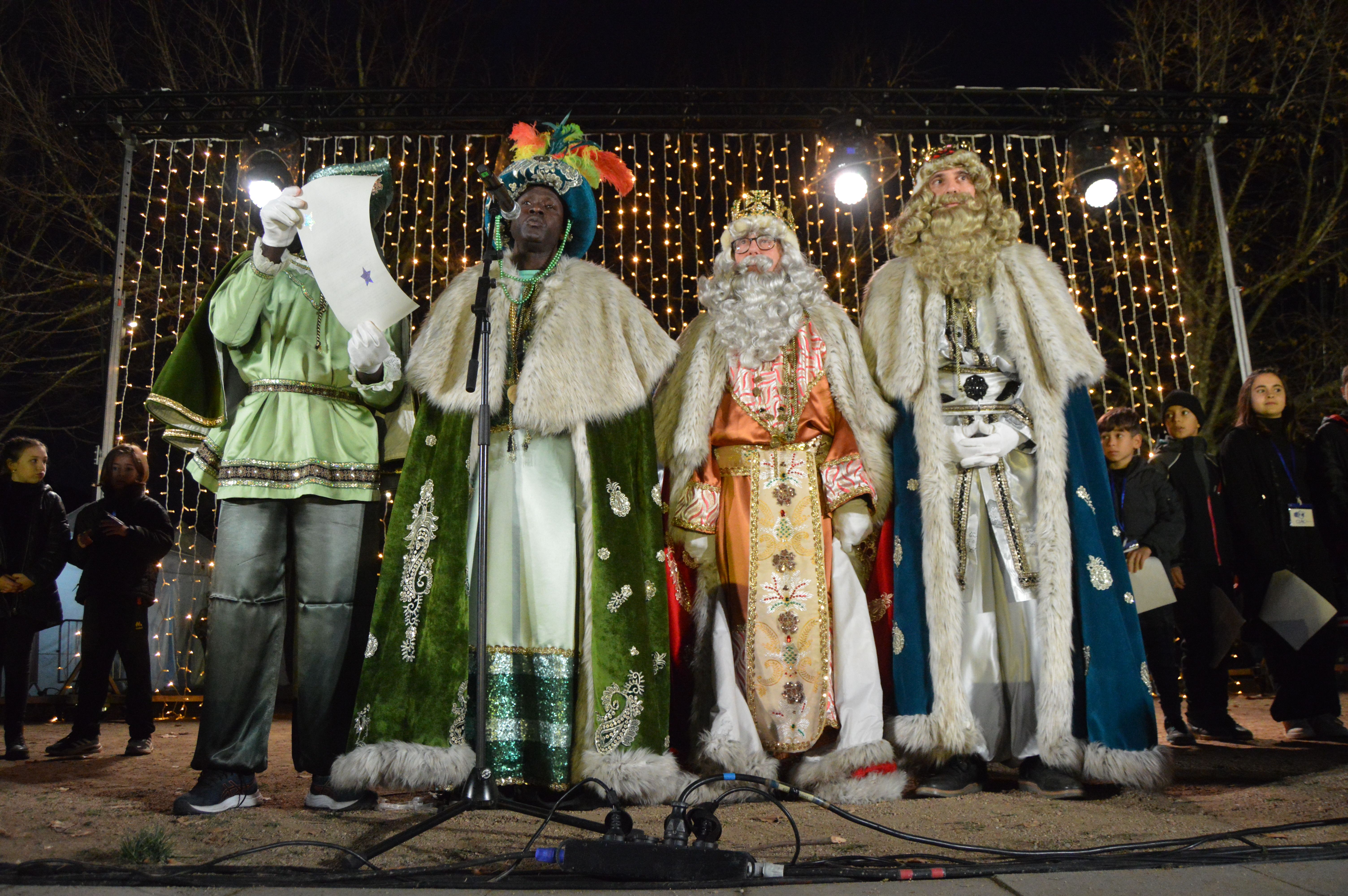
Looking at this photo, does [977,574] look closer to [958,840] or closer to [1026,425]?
[1026,425]

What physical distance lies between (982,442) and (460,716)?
2.16 meters

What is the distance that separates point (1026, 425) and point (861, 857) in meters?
1.97

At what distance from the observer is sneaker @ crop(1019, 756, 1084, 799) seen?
3.15m

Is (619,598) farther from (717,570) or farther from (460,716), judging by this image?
(460,716)

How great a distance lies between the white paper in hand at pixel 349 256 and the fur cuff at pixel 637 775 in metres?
1.58

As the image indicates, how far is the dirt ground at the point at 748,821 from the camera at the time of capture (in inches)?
92.1

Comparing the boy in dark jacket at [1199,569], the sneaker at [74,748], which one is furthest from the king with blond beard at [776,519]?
the sneaker at [74,748]

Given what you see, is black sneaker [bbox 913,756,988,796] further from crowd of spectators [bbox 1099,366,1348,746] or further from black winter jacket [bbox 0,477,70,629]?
black winter jacket [bbox 0,477,70,629]

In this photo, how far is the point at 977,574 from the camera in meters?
3.46

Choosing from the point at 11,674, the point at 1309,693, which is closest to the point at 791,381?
the point at 1309,693

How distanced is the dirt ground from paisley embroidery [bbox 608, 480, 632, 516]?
100cm

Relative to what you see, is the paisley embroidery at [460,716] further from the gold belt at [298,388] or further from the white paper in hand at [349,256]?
the white paper in hand at [349,256]

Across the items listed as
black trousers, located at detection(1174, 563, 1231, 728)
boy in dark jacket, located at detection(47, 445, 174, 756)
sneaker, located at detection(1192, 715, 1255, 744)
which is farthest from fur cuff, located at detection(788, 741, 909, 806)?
boy in dark jacket, located at detection(47, 445, 174, 756)

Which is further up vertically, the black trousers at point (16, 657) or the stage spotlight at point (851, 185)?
the stage spotlight at point (851, 185)
